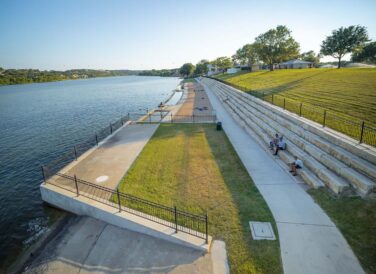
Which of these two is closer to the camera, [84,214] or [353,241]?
[353,241]

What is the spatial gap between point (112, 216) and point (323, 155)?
9.56 m

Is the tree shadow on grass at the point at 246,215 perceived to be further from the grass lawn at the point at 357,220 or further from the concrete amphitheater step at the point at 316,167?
the concrete amphitheater step at the point at 316,167

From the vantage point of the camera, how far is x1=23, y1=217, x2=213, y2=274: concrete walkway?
6930mm

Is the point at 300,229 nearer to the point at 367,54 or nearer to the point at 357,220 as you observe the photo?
the point at 357,220

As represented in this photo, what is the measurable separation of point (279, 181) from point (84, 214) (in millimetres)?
9111

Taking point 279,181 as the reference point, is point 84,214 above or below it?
below

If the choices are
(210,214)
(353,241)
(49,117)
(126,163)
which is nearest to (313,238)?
(353,241)

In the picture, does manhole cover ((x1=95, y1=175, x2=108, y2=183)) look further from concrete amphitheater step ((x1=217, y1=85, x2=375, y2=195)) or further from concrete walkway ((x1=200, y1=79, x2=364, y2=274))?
concrete amphitheater step ((x1=217, y1=85, x2=375, y2=195))

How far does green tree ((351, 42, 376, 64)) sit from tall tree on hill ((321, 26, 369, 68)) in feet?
82.1

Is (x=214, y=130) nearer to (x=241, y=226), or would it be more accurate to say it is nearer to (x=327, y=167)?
(x=327, y=167)

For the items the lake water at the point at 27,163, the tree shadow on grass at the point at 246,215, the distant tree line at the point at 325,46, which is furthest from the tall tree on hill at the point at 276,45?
the tree shadow on grass at the point at 246,215

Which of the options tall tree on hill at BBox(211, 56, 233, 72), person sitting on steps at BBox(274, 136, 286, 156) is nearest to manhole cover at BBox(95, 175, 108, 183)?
person sitting on steps at BBox(274, 136, 286, 156)

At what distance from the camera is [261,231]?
7.82 m

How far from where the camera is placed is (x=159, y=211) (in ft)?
30.3
